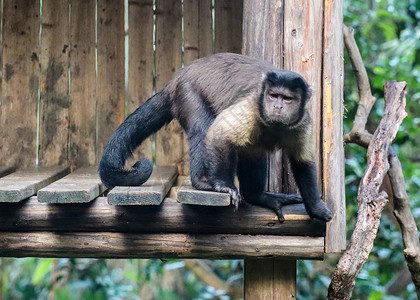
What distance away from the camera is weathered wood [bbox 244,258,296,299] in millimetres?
3781

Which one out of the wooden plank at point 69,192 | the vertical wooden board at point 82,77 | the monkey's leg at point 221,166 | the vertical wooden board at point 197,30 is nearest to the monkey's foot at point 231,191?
the monkey's leg at point 221,166

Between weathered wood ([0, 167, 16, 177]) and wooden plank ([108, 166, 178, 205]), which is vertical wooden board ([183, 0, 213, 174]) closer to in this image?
weathered wood ([0, 167, 16, 177])

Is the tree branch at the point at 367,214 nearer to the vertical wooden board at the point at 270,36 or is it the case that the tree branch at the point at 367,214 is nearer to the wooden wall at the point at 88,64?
the vertical wooden board at the point at 270,36

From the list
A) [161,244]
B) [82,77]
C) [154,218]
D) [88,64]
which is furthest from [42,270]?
[154,218]

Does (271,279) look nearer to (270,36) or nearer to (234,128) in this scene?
(234,128)

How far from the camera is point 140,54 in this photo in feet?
16.5

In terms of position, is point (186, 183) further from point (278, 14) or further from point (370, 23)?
point (370, 23)

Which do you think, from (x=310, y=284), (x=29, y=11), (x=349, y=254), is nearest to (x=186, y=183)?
(x=349, y=254)

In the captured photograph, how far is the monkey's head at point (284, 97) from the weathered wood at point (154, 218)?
567 mm

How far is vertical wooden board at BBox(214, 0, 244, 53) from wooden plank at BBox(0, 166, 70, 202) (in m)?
1.74

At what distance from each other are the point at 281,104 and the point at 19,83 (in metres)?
2.79

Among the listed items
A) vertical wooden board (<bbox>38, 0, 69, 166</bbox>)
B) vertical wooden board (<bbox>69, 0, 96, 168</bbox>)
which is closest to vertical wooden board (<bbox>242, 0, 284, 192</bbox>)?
vertical wooden board (<bbox>69, 0, 96, 168</bbox>)

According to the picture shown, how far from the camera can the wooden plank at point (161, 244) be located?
11.1 feet

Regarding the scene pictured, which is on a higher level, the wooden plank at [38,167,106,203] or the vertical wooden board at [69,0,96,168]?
the vertical wooden board at [69,0,96,168]
